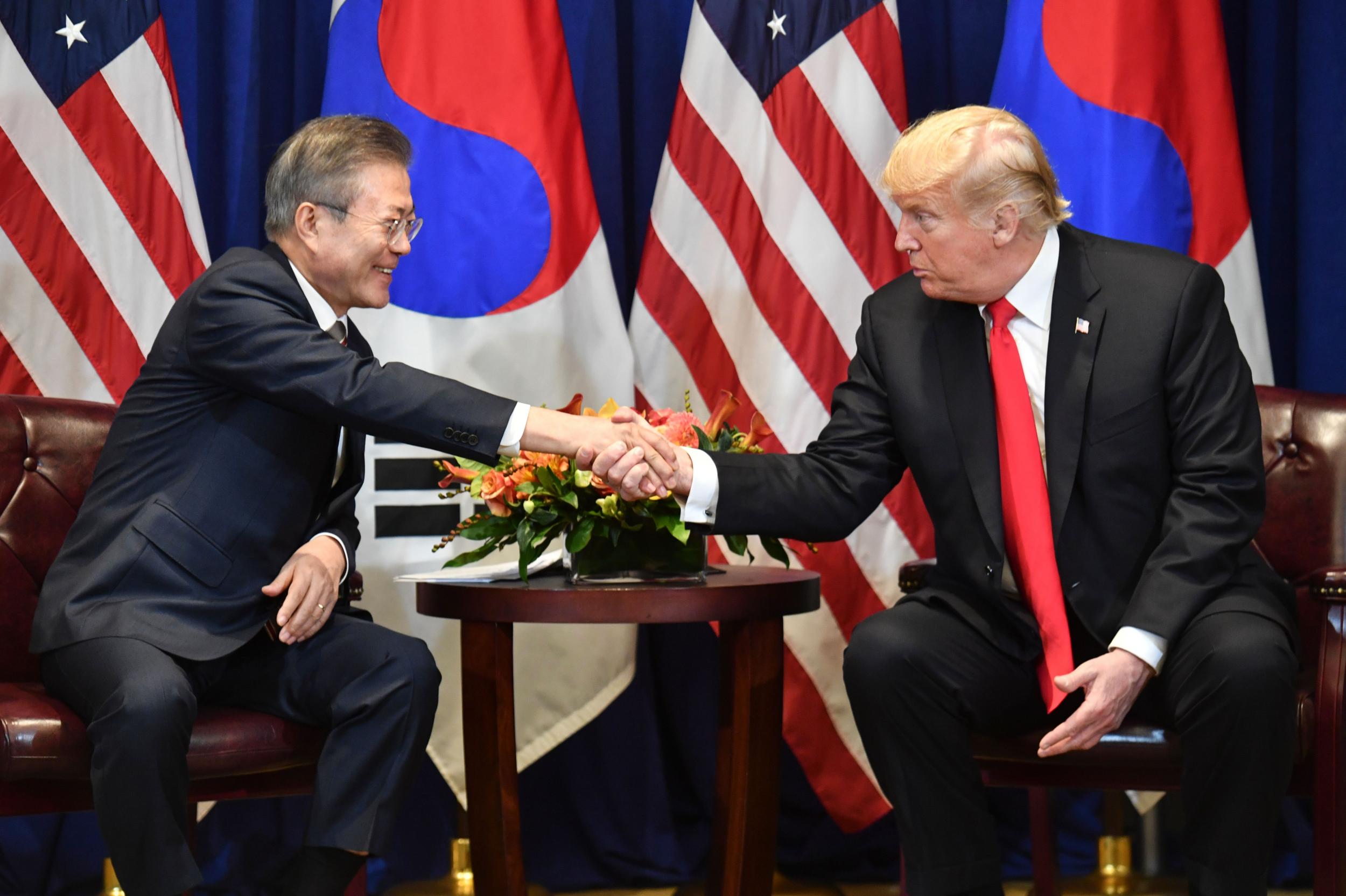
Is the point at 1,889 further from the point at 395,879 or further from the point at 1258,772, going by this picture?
the point at 1258,772

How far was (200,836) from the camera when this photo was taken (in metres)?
3.29

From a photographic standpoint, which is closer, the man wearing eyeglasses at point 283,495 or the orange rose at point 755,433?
the man wearing eyeglasses at point 283,495

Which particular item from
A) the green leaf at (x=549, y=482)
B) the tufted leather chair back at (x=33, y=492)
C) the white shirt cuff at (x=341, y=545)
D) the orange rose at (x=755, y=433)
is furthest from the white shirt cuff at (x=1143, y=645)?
the tufted leather chair back at (x=33, y=492)

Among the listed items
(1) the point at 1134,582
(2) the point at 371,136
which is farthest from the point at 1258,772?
(2) the point at 371,136

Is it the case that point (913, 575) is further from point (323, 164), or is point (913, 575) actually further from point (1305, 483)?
point (323, 164)

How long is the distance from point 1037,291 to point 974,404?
0.78 feet

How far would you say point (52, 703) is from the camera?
2.14 metres

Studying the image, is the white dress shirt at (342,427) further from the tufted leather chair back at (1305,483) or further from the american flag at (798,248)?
the tufted leather chair back at (1305,483)

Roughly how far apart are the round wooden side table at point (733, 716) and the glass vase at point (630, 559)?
3cm

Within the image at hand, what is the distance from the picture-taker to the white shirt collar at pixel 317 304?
2.41 metres

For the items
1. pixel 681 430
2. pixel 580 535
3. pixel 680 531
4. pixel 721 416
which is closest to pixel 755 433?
pixel 721 416

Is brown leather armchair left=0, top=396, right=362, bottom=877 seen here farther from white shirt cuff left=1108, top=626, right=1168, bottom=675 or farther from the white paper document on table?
white shirt cuff left=1108, top=626, right=1168, bottom=675

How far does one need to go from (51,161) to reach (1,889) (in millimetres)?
1662

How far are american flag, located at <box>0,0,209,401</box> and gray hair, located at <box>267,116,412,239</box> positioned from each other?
0.71 meters
